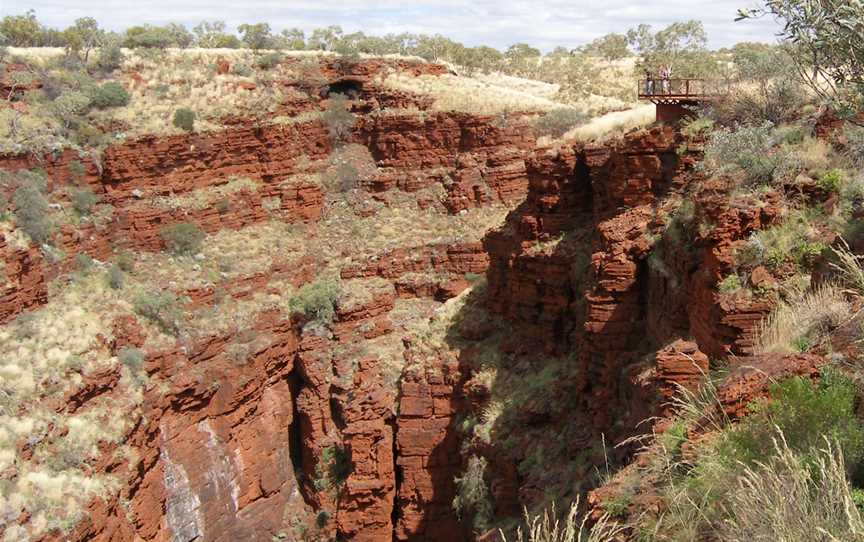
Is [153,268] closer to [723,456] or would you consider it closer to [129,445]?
[129,445]

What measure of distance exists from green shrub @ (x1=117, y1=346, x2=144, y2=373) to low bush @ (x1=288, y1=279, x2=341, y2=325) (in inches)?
269

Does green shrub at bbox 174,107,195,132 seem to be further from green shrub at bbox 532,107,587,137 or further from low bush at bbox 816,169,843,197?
low bush at bbox 816,169,843,197

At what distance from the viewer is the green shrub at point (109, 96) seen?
111 feet

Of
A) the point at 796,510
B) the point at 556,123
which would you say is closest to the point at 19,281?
the point at 796,510

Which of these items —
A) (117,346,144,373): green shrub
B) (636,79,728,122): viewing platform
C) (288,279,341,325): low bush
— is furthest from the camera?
(288,279,341,325): low bush

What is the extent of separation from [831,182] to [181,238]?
82.9ft

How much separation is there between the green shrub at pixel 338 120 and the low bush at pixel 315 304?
11.2 metres

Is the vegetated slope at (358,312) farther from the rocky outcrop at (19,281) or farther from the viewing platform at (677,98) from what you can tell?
the viewing platform at (677,98)

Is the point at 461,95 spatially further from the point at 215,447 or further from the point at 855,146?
the point at 855,146

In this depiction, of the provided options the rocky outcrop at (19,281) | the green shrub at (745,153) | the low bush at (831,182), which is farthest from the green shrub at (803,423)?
the rocky outcrop at (19,281)

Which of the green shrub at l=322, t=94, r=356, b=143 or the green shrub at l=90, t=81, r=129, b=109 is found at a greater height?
the green shrub at l=90, t=81, r=129, b=109

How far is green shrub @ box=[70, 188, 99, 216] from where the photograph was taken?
29312 mm

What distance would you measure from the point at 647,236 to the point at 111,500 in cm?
1524

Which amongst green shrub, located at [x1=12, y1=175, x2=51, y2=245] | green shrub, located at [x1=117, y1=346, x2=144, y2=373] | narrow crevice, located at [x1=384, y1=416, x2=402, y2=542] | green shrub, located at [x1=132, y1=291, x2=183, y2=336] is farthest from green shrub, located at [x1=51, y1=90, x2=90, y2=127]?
narrow crevice, located at [x1=384, y1=416, x2=402, y2=542]
